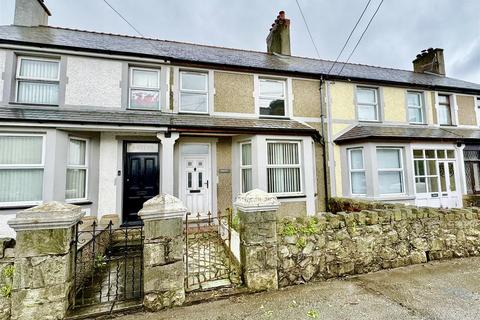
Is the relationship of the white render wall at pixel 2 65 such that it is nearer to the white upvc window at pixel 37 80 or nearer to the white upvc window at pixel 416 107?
the white upvc window at pixel 37 80

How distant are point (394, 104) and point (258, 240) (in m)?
10.3

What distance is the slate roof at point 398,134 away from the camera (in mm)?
8367

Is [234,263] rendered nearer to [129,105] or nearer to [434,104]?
[129,105]

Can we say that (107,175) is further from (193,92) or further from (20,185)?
(193,92)

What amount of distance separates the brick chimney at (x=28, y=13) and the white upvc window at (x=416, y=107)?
1644cm

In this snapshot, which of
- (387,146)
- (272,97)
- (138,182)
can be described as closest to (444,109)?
(387,146)

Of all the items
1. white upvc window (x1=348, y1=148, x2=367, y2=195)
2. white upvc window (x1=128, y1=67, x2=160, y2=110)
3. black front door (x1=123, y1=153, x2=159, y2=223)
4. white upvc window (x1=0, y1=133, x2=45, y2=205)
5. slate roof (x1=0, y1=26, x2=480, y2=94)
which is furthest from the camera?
white upvc window (x1=348, y1=148, x2=367, y2=195)

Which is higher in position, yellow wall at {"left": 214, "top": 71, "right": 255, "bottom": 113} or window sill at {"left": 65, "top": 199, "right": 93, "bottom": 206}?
yellow wall at {"left": 214, "top": 71, "right": 255, "bottom": 113}

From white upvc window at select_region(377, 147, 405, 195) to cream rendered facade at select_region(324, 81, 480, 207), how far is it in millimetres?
97

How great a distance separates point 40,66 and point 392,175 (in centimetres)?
1289

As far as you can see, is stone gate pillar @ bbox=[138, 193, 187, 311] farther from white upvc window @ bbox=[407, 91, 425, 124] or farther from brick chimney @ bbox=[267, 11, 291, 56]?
white upvc window @ bbox=[407, 91, 425, 124]

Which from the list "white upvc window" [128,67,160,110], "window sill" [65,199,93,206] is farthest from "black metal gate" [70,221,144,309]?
"white upvc window" [128,67,160,110]

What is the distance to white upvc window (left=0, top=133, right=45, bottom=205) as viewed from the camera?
18.4 ft

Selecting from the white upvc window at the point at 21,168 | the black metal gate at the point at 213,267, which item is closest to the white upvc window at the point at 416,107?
the black metal gate at the point at 213,267
